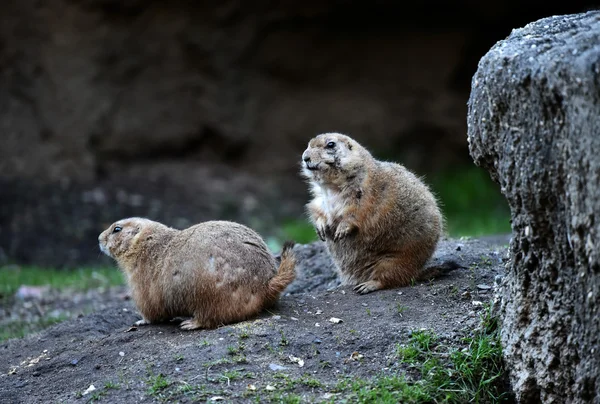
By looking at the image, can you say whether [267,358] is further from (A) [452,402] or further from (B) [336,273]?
(B) [336,273]

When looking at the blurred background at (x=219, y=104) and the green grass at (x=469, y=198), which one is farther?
the green grass at (x=469, y=198)

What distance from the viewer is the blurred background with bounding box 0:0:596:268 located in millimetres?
12242

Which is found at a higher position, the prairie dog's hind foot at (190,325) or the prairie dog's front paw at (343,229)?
the prairie dog's front paw at (343,229)

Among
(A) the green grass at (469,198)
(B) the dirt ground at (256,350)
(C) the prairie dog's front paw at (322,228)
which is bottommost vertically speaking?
(A) the green grass at (469,198)

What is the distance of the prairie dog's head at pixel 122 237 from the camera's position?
6383 mm

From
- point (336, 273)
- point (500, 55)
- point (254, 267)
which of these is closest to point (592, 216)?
point (500, 55)

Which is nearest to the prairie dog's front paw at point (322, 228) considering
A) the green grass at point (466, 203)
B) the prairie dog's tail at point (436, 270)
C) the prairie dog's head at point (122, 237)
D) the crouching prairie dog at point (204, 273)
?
the crouching prairie dog at point (204, 273)

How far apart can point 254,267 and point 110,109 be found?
7673 millimetres

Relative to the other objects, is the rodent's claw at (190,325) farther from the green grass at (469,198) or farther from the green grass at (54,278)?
the green grass at (469,198)

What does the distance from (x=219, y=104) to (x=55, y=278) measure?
4521mm

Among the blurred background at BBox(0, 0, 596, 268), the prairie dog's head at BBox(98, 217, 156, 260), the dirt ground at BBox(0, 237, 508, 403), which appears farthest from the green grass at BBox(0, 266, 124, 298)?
the prairie dog's head at BBox(98, 217, 156, 260)

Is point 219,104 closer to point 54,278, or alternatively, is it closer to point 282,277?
point 54,278

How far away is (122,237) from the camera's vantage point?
641 centimetres

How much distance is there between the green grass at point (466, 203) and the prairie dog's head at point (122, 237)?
18.2 ft
